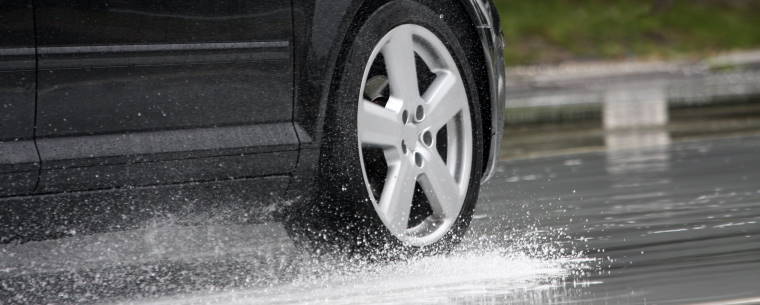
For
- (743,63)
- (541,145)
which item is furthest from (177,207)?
(743,63)

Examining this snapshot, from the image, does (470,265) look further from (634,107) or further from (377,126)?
(634,107)

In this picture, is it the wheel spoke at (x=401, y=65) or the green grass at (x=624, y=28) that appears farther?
the green grass at (x=624, y=28)

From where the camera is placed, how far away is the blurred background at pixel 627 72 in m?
13.1

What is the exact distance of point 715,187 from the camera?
7.98 meters

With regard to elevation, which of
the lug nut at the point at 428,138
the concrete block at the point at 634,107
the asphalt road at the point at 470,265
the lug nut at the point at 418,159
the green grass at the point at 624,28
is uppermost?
the lug nut at the point at 428,138

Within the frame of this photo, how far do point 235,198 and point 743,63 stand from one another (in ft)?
73.4

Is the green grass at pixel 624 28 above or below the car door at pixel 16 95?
below

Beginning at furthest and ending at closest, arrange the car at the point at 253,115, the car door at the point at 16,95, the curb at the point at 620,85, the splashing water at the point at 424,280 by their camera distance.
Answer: the curb at the point at 620,85, the splashing water at the point at 424,280, the car at the point at 253,115, the car door at the point at 16,95

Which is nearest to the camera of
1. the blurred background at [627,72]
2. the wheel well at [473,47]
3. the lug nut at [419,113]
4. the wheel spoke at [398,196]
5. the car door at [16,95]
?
the car door at [16,95]

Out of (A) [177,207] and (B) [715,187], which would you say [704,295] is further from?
(B) [715,187]

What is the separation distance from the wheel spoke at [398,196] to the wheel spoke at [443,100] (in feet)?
0.71

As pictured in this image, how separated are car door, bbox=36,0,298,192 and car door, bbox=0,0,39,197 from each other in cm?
4

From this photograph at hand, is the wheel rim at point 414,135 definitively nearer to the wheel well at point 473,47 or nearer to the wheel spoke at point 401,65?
the wheel spoke at point 401,65

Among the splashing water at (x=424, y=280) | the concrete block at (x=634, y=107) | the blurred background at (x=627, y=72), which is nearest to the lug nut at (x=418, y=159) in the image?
the splashing water at (x=424, y=280)
